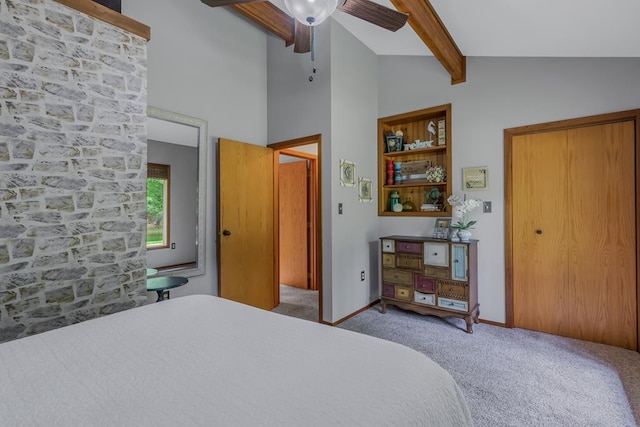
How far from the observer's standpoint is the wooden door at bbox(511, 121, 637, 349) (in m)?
2.63

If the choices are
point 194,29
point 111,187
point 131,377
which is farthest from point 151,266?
point 194,29

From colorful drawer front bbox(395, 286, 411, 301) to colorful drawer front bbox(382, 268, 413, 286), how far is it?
0.07 metres

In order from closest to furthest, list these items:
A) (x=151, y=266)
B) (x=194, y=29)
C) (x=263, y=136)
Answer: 1. (x=151, y=266)
2. (x=194, y=29)
3. (x=263, y=136)

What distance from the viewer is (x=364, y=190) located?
12.2ft

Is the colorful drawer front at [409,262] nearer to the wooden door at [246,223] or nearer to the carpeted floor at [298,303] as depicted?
the carpeted floor at [298,303]

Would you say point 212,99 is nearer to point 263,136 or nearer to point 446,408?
point 263,136

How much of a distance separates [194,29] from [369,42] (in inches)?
76.2

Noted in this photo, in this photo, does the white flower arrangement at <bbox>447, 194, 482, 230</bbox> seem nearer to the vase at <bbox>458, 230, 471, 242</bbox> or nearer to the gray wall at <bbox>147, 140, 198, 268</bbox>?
the vase at <bbox>458, 230, 471, 242</bbox>

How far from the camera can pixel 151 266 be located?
2.70 m

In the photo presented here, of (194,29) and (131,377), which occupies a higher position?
(194,29)

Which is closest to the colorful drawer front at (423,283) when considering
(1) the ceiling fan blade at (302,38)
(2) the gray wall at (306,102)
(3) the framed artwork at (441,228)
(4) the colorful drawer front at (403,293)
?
(4) the colorful drawer front at (403,293)

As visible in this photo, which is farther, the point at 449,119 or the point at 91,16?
the point at 449,119

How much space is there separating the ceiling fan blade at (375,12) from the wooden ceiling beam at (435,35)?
1.05ft

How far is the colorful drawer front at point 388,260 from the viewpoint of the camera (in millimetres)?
3454
